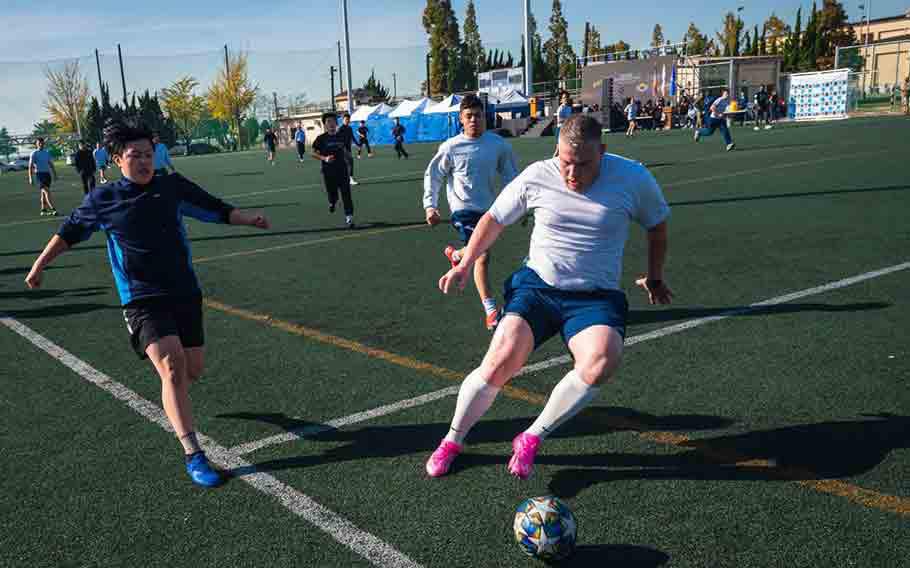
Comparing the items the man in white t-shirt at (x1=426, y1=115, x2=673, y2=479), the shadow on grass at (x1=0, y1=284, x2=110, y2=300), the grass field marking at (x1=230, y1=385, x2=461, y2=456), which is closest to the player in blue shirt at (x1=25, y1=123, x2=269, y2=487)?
the grass field marking at (x1=230, y1=385, x2=461, y2=456)

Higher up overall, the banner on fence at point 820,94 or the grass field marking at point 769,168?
the banner on fence at point 820,94

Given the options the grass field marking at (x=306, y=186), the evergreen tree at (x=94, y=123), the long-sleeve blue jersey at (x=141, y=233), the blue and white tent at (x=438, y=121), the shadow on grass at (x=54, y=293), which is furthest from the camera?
the evergreen tree at (x=94, y=123)

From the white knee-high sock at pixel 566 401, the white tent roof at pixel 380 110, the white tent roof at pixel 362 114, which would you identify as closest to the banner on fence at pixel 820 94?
the white tent roof at pixel 380 110

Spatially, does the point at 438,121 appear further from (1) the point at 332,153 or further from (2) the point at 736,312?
(2) the point at 736,312

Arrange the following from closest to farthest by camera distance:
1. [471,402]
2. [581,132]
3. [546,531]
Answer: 1. [546,531]
2. [581,132]
3. [471,402]

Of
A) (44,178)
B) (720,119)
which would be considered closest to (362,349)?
(44,178)

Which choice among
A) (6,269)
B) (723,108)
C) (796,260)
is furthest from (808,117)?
(6,269)

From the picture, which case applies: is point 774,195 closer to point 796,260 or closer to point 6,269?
point 796,260

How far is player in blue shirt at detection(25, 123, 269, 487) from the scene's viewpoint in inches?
157

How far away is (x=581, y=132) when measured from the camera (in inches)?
143

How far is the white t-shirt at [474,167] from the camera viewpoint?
7070 millimetres

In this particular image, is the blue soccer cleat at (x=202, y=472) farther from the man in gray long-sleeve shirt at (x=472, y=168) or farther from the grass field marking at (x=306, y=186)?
the grass field marking at (x=306, y=186)

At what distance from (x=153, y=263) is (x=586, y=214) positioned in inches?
99.6

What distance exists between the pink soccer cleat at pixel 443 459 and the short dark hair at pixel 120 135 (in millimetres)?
2471
